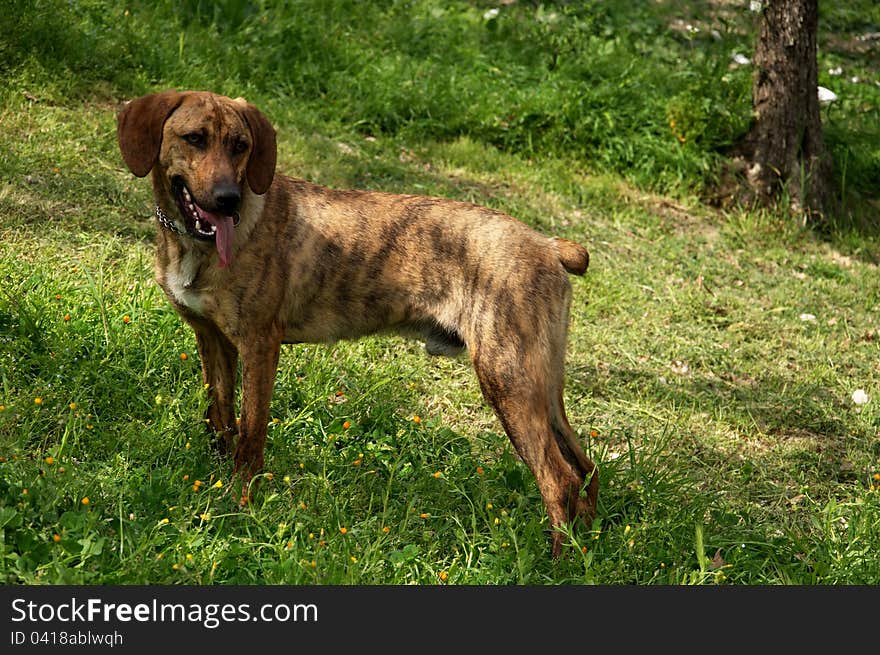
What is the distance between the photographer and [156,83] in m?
8.82

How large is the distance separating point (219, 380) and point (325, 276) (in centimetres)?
72

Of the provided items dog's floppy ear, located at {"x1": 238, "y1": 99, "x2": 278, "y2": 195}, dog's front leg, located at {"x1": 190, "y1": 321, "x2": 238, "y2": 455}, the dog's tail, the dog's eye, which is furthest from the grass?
the dog's eye

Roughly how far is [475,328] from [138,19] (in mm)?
5994

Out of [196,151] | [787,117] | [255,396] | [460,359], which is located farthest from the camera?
[787,117]

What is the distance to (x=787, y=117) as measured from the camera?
9.41m

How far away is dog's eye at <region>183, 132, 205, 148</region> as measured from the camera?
14.7 ft

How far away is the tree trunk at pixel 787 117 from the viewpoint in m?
9.27

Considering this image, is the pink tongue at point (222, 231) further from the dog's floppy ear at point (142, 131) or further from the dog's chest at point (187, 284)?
the dog's floppy ear at point (142, 131)

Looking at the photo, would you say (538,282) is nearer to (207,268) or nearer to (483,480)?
(483,480)

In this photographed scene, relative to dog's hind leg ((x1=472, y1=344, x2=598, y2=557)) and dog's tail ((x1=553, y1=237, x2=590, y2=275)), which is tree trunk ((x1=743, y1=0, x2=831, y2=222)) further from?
dog's hind leg ((x1=472, y1=344, x2=598, y2=557))

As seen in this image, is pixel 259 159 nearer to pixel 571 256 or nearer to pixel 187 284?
pixel 187 284

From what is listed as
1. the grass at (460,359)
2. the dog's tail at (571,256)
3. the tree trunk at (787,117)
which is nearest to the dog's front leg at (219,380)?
the grass at (460,359)

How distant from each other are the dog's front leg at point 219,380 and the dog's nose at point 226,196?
2.43ft

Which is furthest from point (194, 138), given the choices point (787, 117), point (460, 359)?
point (787, 117)
